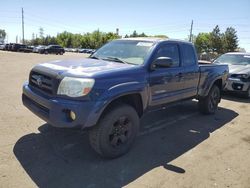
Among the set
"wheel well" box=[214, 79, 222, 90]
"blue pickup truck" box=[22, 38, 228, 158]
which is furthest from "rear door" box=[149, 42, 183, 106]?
"wheel well" box=[214, 79, 222, 90]

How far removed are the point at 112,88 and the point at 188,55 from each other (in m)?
2.74

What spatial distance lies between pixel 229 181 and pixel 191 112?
371 centimetres

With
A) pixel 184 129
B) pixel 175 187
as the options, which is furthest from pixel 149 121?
pixel 175 187

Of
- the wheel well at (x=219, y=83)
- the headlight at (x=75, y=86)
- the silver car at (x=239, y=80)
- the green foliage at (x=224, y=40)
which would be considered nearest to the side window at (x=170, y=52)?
the headlight at (x=75, y=86)

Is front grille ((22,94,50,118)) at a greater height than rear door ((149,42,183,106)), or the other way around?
rear door ((149,42,183,106))

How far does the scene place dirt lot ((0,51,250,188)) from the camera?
3525 mm

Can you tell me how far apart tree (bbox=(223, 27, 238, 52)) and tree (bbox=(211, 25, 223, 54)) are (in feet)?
3.22

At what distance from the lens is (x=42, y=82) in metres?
4.09

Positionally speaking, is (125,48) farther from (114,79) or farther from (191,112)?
(191,112)

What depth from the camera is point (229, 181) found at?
3721 millimetres

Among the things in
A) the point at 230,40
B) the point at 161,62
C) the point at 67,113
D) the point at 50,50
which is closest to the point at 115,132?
the point at 67,113

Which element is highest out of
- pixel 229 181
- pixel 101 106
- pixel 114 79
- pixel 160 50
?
pixel 160 50

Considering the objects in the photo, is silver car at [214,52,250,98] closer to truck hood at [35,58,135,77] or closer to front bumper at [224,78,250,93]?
front bumper at [224,78,250,93]

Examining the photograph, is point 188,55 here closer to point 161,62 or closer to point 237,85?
point 161,62
